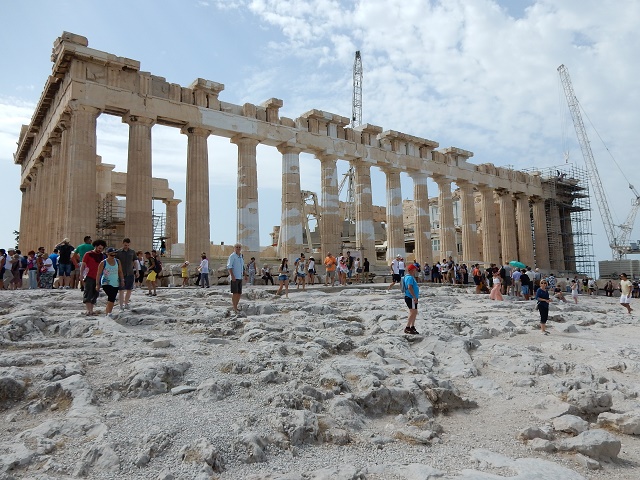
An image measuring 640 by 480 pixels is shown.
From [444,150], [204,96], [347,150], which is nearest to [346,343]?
[204,96]

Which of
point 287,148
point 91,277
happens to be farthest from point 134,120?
point 91,277

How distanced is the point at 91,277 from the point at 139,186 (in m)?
12.9

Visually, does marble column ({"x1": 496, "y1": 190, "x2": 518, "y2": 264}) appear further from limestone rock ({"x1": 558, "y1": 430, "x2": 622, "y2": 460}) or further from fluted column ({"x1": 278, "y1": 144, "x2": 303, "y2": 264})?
limestone rock ({"x1": 558, "y1": 430, "x2": 622, "y2": 460})

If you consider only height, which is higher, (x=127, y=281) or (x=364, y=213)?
(x=364, y=213)

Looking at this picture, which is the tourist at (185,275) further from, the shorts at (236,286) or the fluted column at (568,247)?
the fluted column at (568,247)

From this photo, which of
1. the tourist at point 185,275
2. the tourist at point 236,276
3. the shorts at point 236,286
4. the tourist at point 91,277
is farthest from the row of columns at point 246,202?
the shorts at point 236,286

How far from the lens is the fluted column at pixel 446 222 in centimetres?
3347

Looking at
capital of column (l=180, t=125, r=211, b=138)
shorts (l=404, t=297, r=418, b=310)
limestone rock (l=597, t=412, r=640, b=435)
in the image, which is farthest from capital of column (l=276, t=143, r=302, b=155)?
limestone rock (l=597, t=412, r=640, b=435)

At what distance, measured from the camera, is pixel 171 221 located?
36875 mm

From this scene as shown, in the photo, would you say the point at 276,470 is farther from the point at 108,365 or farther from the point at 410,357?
the point at 410,357

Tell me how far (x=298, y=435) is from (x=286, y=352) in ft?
8.59

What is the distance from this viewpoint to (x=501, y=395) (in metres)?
7.13

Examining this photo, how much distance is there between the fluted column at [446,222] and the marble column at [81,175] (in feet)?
71.4

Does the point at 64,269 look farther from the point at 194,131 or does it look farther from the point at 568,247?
the point at 568,247
